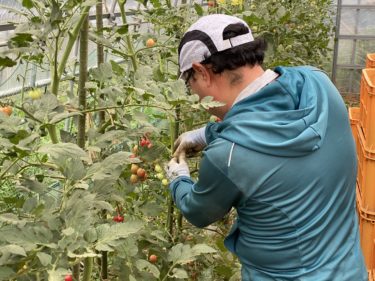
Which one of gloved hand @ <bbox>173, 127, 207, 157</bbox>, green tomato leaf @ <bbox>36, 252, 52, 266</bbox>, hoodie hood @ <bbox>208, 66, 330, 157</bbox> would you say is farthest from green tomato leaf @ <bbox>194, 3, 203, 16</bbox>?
green tomato leaf @ <bbox>36, 252, 52, 266</bbox>

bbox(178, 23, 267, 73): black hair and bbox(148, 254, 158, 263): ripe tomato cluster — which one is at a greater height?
bbox(178, 23, 267, 73): black hair

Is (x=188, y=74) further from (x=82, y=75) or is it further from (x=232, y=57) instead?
(x=82, y=75)

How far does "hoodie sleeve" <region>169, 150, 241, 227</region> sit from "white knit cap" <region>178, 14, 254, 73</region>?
27cm

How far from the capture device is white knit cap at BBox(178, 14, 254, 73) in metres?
1.52

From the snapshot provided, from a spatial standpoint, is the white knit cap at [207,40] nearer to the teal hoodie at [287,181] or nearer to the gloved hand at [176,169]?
the teal hoodie at [287,181]

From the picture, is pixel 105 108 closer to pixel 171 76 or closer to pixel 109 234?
pixel 109 234

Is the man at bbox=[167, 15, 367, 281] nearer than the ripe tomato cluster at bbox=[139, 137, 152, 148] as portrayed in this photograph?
Yes

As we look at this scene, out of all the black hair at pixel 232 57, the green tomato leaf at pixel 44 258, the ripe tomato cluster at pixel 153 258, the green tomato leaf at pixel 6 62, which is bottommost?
the ripe tomato cluster at pixel 153 258

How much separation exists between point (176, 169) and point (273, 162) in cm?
43

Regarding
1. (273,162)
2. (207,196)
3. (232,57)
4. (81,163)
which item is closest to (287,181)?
(273,162)

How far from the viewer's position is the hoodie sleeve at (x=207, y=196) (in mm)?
A: 1461

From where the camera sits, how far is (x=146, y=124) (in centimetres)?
147

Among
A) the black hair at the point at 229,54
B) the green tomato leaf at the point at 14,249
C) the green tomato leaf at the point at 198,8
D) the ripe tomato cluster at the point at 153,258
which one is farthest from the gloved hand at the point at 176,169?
the green tomato leaf at the point at 14,249

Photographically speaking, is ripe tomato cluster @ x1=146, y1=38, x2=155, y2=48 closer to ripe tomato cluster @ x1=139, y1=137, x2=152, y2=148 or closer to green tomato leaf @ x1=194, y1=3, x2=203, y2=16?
green tomato leaf @ x1=194, y1=3, x2=203, y2=16
